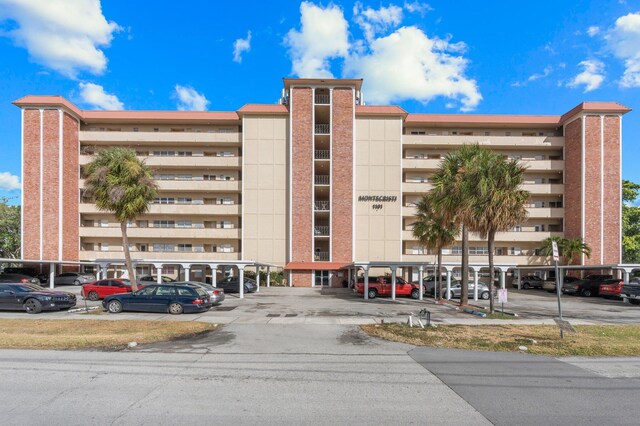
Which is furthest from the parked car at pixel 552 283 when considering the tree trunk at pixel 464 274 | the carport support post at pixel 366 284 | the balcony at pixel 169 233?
the balcony at pixel 169 233

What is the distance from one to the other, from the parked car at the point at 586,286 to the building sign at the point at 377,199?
18101mm

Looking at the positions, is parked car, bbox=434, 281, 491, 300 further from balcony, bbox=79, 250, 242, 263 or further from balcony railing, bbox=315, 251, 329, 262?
balcony, bbox=79, 250, 242, 263

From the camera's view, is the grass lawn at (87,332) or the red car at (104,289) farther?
the red car at (104,289)

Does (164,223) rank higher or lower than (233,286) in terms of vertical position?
higher

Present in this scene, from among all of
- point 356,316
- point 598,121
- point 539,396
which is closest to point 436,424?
point 539,396

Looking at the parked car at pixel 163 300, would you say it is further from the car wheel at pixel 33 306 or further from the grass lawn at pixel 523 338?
the grass lawn at pixel 523 338

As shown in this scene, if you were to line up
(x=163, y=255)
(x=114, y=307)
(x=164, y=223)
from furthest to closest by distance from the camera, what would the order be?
(x=164, y=223)
(x=163, y=255)
(x=114, y=307)

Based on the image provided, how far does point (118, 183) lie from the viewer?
22.6m

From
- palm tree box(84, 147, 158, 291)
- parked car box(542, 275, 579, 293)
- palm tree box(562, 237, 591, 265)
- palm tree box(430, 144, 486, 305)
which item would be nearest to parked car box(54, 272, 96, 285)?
palm tree box(84, 147, 158, 291)

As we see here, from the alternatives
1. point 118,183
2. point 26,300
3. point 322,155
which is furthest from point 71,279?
point 322,155

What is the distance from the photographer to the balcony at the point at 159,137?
44750mm

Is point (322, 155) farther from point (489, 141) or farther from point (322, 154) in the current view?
point (489, 141)

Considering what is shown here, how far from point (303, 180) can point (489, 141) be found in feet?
73.5

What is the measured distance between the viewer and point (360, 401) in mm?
6320
